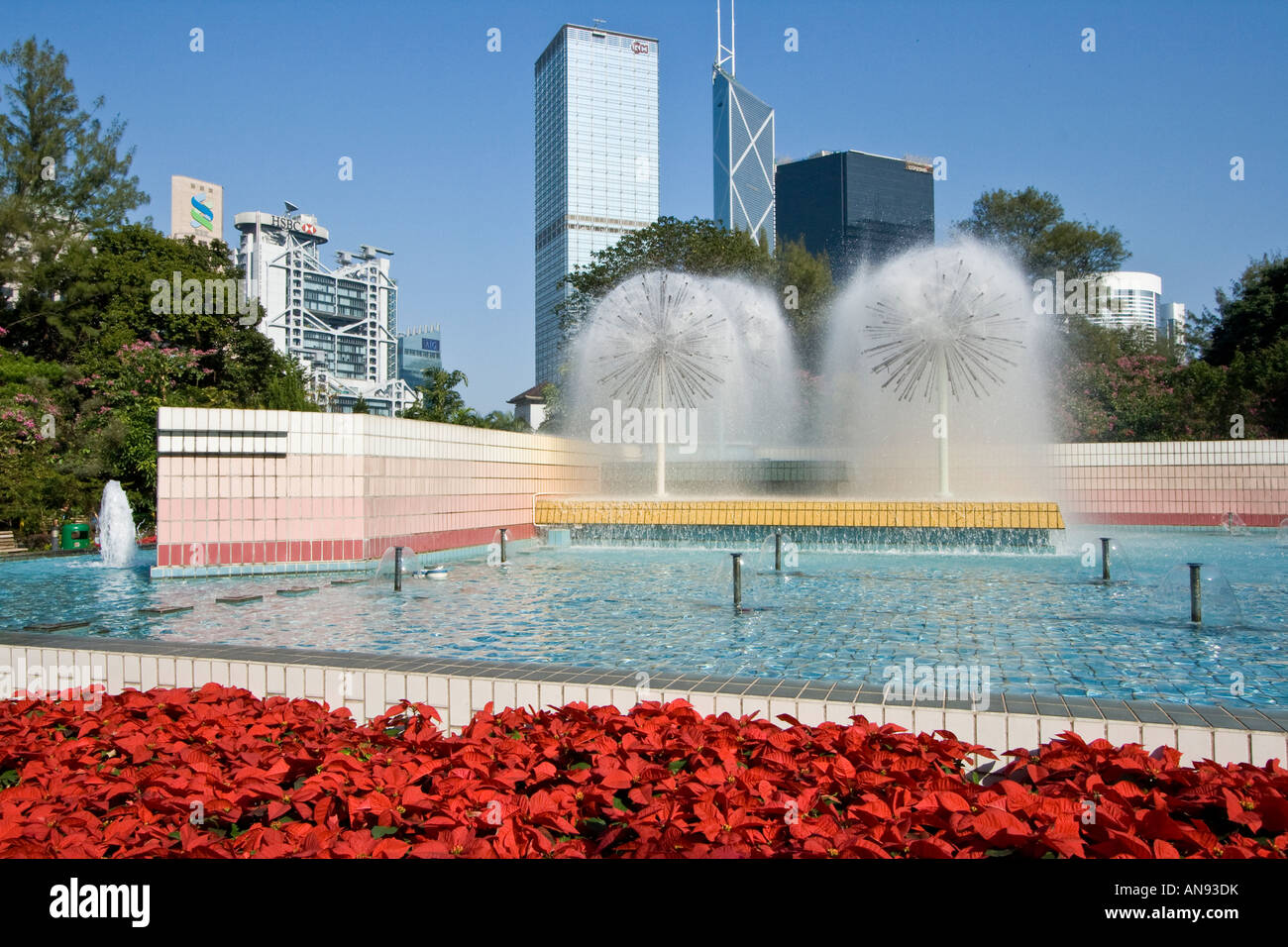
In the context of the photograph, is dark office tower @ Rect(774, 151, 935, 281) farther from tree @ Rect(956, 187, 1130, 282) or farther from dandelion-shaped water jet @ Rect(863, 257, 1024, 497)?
dandelion-shaped water jet @ Rect(863, 257, 1024, 497)

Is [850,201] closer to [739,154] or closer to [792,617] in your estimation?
[739,154]

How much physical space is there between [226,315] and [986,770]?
25663mm

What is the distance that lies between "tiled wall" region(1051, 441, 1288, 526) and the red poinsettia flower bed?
17.1 meters

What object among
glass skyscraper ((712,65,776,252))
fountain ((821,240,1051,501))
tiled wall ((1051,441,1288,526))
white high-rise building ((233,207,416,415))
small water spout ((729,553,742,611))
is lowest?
small water spout ((729,553,742,611))

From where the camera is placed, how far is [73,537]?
48.2 ft

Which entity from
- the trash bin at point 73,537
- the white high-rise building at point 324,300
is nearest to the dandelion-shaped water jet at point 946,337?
the trash bin at point 73,537

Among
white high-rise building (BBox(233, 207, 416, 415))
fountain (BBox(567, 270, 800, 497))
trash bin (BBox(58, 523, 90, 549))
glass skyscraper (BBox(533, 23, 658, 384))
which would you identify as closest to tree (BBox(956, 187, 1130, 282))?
fountain (BBox(567, 270, 800, 497))

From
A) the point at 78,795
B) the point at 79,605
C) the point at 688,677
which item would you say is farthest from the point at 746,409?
the point at 78,795

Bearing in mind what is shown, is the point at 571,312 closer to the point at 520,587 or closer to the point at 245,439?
the point at 245,439

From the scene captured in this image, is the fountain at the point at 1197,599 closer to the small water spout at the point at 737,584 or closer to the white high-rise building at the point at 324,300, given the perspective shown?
the small water spout at the point at 737,584

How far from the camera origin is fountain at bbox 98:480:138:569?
12.8 metres

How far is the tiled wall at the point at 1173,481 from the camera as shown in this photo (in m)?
17.0

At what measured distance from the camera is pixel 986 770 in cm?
312

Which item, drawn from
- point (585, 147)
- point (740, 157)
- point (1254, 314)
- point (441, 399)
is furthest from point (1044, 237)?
point (740, 157)
